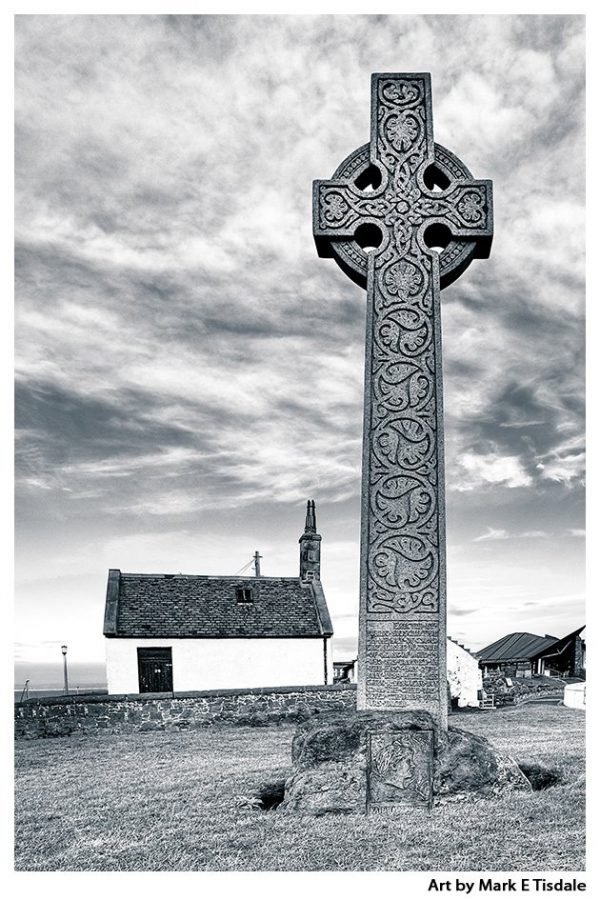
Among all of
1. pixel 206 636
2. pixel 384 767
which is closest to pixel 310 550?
pixel 206 636

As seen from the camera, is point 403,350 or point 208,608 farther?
point 208,608

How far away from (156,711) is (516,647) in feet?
117

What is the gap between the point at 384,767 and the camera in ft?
18.4

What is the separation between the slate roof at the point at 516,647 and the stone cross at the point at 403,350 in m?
38.9

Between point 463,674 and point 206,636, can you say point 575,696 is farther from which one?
point 206,636

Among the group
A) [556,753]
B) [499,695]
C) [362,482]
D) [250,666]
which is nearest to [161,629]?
[250,666]

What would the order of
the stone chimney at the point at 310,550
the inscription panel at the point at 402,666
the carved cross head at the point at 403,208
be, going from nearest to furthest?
the inscription panel at the point at 402,666 → the carved cross head at the point at 403,208 → the stone chimney at the point at 310,550

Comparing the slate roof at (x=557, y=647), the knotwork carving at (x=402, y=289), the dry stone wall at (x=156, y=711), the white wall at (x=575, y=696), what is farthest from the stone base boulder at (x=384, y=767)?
the slate roof at (x=557, y=647)

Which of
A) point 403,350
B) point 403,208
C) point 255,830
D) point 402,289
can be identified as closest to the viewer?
point 255,830

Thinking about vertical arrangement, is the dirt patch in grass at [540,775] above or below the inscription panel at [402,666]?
below

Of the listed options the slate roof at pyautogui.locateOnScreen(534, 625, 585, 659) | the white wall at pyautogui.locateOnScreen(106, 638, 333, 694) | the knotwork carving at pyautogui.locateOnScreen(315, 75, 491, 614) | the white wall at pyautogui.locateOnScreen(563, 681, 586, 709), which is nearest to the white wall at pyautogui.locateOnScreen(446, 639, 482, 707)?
the white wall at pyautogui.locateOnScreen(106, 638, 333, 694)

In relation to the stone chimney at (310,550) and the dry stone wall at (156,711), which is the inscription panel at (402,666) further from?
the stone chimney at (310,550)

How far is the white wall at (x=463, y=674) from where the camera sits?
2989 cm

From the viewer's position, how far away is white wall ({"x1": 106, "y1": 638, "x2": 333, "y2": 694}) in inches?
1070
